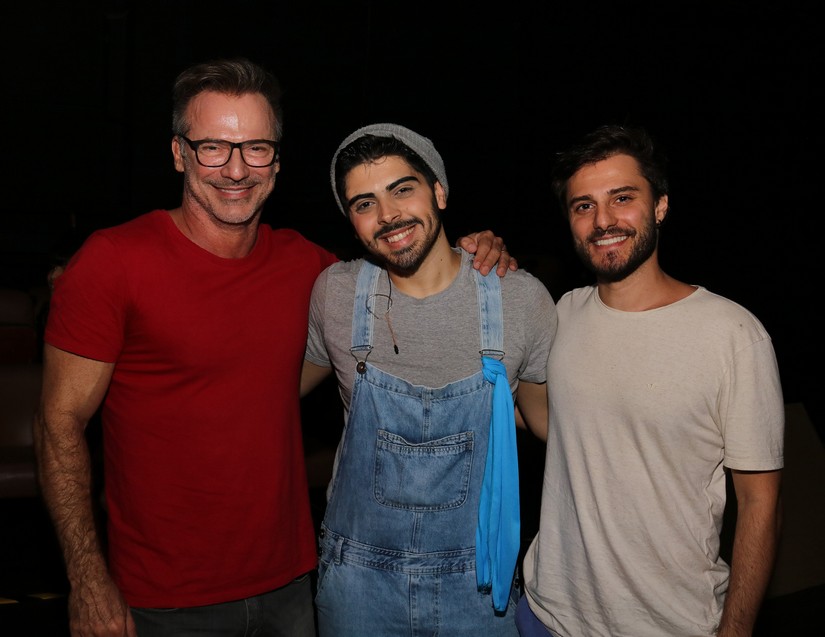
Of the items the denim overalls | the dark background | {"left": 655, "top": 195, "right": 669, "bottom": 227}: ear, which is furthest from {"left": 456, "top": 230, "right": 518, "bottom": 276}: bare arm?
the dark background

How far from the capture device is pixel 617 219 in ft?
6.15

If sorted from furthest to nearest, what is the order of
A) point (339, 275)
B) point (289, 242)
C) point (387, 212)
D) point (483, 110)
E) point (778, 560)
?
1. point (483, 110)
2. point (778, 560)
3. point (289, 242)
4. point (339, 275)
5. point (387, 212)

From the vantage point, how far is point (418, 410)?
1.86m

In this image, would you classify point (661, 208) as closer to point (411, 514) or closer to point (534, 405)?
point (534, 405)

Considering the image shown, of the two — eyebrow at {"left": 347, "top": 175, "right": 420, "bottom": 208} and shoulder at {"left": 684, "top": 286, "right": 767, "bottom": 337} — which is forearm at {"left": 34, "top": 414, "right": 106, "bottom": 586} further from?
shoulder at {"left": 684, "top": 286, "right": 767, "bottom": 337}

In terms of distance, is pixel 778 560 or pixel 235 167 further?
pixel 778 560

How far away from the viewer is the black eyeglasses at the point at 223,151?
1890 mm

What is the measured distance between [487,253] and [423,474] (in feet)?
1.84

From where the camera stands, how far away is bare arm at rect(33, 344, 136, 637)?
1.69 meters

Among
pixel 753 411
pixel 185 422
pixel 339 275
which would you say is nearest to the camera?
pixel 753 411

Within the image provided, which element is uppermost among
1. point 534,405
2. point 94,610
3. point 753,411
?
point 753,411

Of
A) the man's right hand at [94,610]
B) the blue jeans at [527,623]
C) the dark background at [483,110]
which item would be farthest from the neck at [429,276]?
the dark background at [483,110]

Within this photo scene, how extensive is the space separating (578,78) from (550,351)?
6401 mm

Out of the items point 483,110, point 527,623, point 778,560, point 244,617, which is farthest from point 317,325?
point 483,110
